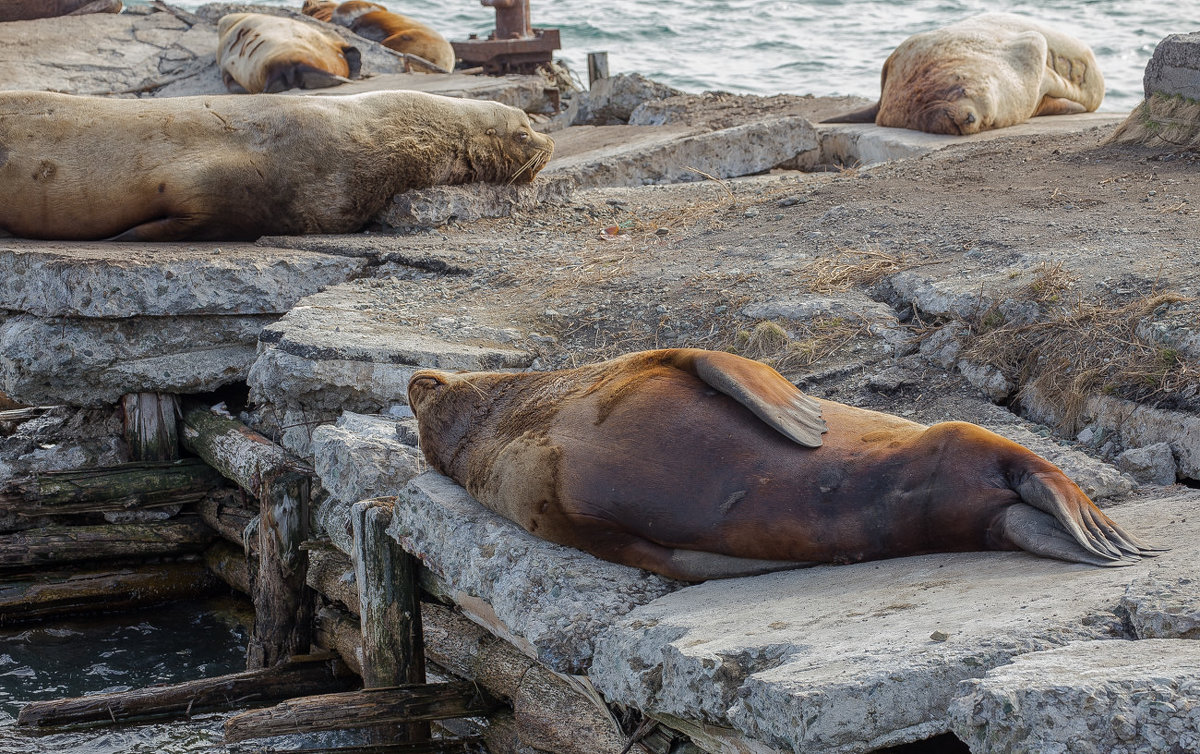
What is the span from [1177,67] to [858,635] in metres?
6.36

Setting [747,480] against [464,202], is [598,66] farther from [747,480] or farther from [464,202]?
[747,480]

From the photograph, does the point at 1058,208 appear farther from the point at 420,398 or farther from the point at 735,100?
the point at 735,100

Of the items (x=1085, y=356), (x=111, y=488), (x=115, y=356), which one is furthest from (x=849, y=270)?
(x=111, y=488)

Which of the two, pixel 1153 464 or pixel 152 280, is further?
pixel 152 280

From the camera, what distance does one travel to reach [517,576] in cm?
349

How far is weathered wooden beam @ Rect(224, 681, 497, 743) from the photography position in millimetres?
4109

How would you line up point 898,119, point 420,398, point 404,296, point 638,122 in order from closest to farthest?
point 420,398, point 404,296, point 898,119, point 638,122

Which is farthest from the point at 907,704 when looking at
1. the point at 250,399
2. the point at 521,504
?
the point at 250,399

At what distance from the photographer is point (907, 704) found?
7.44 ft

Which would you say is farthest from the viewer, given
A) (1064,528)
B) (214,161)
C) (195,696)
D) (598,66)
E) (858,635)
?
(598,66)

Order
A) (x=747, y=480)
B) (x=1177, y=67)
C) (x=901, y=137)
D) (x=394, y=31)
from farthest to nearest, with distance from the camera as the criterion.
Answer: (x=394, y=31), (x=901, y=137), (x=1177, y=67), (x=747, y=480)

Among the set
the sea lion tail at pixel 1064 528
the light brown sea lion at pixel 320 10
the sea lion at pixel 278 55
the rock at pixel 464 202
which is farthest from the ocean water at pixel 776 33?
the sea lion tail at pixel 1064 528

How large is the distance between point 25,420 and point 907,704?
6.51 metres

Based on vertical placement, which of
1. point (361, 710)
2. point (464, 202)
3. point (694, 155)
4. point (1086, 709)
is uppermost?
point (1086, 709)
